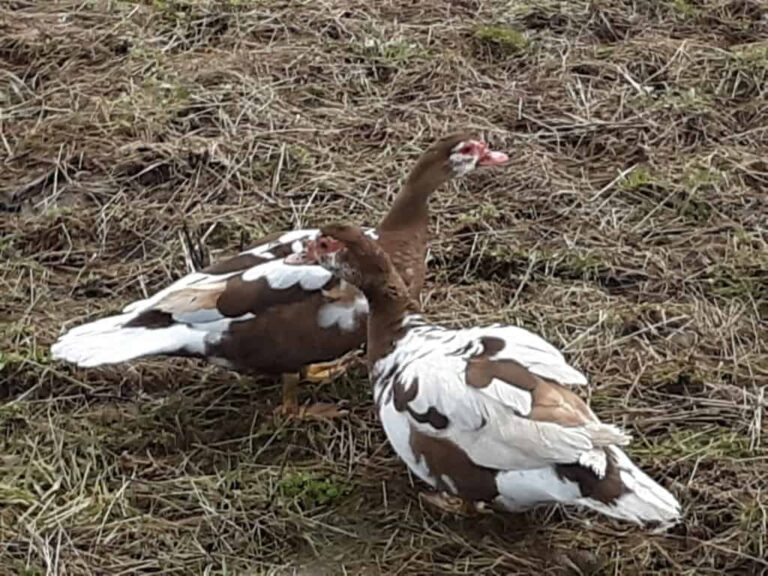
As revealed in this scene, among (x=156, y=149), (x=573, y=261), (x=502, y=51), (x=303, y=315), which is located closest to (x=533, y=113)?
(x=502, y=51)

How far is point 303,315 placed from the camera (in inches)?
150

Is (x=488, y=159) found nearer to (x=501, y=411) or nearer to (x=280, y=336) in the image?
(x=280, y=336)

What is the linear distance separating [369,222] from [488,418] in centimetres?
170

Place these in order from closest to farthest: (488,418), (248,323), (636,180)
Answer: (488,418)
(248,323)
(636,180)

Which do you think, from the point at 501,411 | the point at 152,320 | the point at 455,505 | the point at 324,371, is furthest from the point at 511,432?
the point at 152,320

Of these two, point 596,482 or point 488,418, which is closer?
point 596,482

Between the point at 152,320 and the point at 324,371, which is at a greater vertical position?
the point at 152,320

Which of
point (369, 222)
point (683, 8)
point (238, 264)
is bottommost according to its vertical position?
point (683, 8)

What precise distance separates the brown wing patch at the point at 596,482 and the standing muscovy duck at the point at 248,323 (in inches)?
36.5

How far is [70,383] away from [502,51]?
266 centimetres

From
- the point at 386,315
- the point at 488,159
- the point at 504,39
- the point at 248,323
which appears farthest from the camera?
the point at 504,39

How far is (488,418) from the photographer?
3.20 m

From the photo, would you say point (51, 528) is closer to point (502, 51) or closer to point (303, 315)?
point (303, 315)

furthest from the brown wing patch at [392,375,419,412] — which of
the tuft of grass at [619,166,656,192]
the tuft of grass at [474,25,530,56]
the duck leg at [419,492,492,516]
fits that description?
the tuft of grass at [474,25,530,56]
